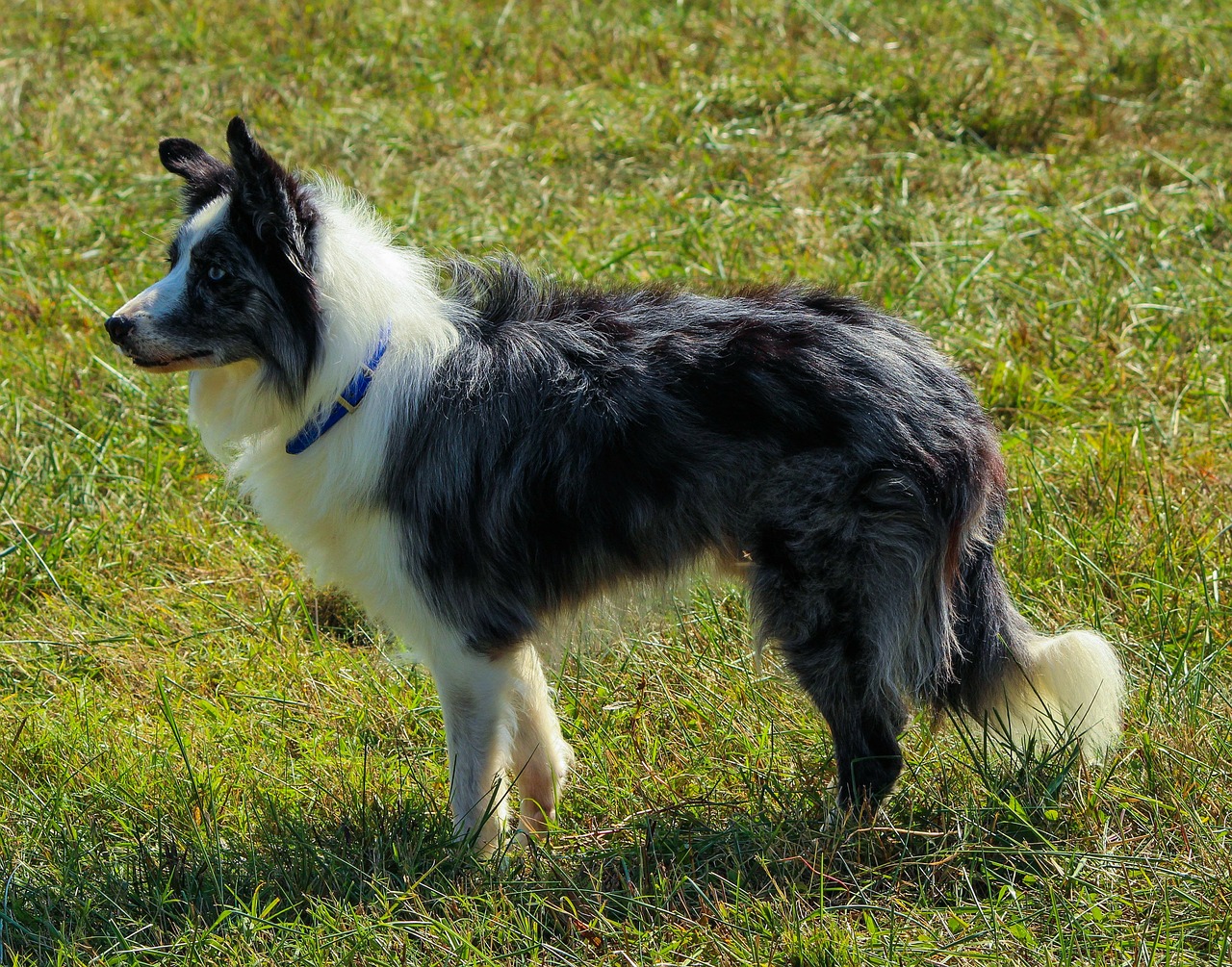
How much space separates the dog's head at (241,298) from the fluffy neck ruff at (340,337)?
4cm

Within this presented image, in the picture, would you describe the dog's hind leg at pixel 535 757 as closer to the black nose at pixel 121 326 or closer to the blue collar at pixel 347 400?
the blue collar at pixel 347 400

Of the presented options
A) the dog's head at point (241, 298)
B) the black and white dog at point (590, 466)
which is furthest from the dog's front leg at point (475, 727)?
the dog's head at point (241, 298)

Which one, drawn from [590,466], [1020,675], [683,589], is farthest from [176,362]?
[1020,675]

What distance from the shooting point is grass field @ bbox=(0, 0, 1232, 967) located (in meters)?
2.98

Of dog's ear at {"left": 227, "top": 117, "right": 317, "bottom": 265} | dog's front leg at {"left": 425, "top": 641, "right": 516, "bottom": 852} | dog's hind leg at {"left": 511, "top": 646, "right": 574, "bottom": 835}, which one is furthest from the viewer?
dog's hind leg at {"left": 511, "top": 646, "right": 574, "bottom": 835}

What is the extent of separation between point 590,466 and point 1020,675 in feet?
4.10

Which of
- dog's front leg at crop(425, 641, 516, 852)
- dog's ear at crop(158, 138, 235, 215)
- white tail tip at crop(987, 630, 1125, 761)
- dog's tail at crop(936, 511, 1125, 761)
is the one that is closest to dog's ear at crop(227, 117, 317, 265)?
dog's ear at crop(158, 138, 235, 215)

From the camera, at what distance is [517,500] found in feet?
10.3

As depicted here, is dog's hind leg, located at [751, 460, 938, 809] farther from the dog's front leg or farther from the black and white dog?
the dog's front leg

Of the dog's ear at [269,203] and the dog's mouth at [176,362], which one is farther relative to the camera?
the dog's mouth at [176,362]

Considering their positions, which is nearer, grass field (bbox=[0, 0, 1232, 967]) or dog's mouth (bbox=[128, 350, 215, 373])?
grass field (bbox=[0, 0, 1232, 967])

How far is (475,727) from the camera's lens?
3219 millimetres

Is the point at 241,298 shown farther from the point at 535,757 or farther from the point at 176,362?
the point at 535,757

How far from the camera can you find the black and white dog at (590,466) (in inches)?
118
